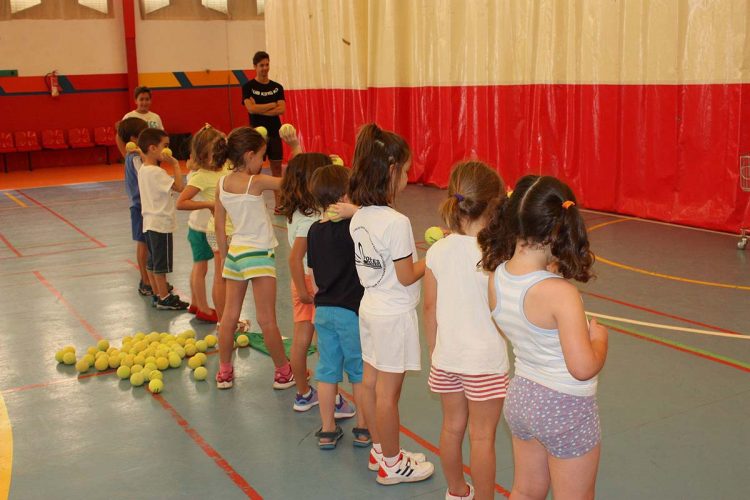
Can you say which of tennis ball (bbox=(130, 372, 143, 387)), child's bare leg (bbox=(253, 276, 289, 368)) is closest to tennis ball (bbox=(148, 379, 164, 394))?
tennis ball (bbox=(130, 372, 143, 387))

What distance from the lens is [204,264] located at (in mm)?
5895

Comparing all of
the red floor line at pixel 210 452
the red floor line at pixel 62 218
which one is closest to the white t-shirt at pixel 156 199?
the red floor line at pixel 210 452

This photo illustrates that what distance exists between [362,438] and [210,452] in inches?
28.6

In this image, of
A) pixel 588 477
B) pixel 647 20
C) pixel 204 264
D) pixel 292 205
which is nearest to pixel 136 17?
pixel 647 20

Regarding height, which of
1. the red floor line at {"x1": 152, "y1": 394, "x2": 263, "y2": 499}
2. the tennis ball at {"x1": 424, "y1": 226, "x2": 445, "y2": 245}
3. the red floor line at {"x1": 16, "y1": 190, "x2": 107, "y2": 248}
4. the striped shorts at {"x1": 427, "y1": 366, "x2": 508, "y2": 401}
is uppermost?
the tennis ball at {"x1": 424, "y1": 226, "x2": 445, "y2": 245}

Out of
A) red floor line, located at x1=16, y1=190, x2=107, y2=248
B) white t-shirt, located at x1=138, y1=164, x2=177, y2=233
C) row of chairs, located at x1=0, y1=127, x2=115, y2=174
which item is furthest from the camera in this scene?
row of chairs, located at x1=0, y1=127, x2=115, y2=174

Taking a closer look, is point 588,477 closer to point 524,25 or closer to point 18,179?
point 524,25

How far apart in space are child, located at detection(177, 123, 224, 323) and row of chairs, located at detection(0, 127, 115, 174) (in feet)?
40.0

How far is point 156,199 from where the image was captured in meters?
6.15

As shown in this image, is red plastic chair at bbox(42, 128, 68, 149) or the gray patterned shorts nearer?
the gray patterned shorts

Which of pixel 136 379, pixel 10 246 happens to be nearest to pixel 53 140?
pixel 10 246

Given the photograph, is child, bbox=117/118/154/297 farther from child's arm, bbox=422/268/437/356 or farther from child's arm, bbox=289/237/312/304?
child's arm, bbox=422/268/437/356

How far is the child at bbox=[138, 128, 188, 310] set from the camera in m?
6.11

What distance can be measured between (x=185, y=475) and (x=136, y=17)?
15.7m
